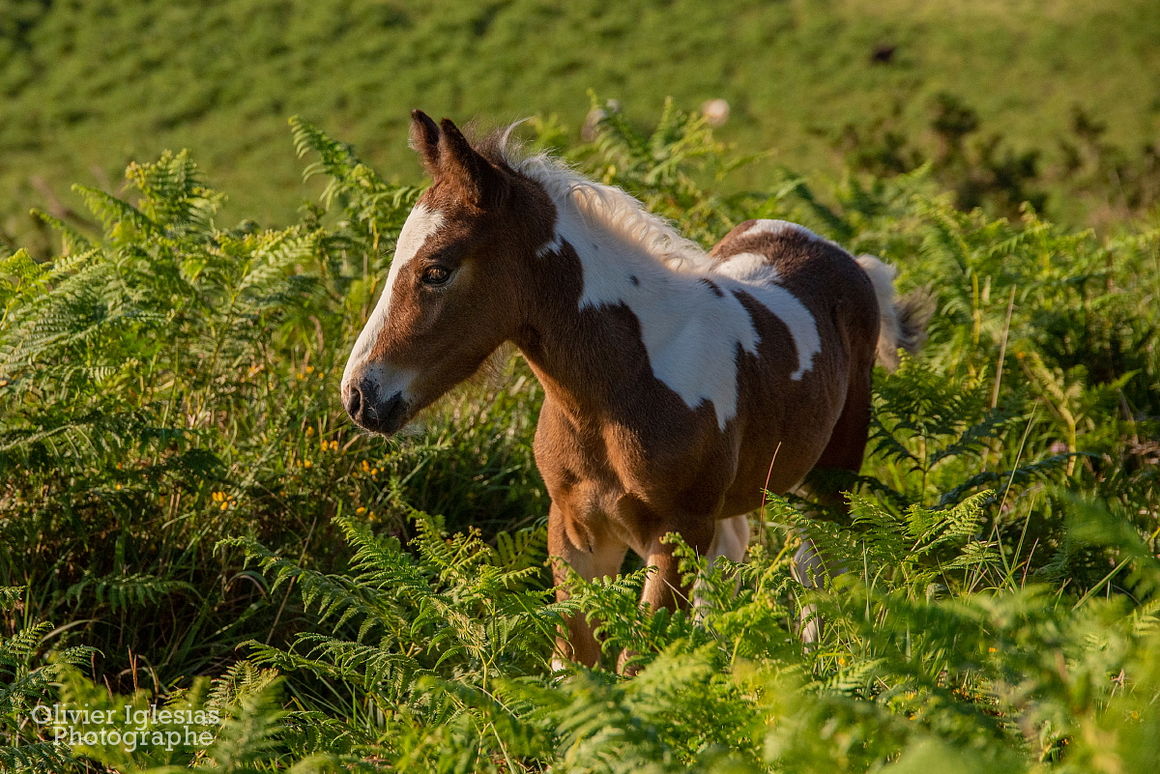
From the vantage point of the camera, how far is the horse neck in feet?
10.7

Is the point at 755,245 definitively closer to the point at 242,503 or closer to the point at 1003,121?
the point at 242,503

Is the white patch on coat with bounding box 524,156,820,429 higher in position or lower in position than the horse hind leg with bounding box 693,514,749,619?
higher

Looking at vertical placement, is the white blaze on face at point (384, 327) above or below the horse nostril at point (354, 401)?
above

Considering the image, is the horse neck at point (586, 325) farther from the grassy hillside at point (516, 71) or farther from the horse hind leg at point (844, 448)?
the grassy hillside at point (516, 71)

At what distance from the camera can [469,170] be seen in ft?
10.1

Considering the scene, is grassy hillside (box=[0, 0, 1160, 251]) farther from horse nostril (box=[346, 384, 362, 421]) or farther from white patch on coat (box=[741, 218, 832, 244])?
horse nostril (box=[346, 384, 362, 421])

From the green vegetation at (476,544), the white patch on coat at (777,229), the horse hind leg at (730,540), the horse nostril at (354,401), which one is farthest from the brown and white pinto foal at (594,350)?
the white patch on coat at (777,229)

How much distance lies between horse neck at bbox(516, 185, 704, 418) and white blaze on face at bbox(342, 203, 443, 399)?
1.23 ft

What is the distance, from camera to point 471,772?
225 centimetres

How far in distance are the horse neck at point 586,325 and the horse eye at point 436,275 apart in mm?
323

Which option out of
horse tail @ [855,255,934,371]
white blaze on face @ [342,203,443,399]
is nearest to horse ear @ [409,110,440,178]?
white blaze on face @ [342,203,443,399]

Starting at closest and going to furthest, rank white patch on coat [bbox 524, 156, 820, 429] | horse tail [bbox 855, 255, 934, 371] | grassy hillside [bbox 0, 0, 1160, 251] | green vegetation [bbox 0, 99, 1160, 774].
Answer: green vegetation [bbox 0, 99, 1160, 774] → white patch on coat [bbox 524, 156, 820, 429] → horse tail [bbox 855, 255, 934, 371] → grassy hillside [bbox 0, 0, 1160, 251]

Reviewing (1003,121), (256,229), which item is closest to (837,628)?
(256,229)

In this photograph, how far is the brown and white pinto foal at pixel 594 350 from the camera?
3.09m
